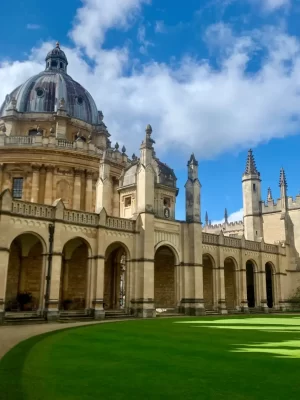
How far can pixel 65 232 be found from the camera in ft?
90.2

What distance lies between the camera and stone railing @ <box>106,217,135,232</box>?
3039 cm

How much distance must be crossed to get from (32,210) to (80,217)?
145 inches

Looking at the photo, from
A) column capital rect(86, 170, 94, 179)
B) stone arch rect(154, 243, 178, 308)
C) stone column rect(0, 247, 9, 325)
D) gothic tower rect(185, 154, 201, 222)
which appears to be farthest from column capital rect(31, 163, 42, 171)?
stone column rect(0, 247, 9, 325)

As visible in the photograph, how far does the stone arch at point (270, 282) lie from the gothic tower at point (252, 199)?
Answer: 547cm

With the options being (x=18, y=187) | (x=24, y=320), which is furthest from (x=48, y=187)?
(x=24, y=320)

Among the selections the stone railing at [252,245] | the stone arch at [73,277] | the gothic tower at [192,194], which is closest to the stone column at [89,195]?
the stone arch at [73,277]

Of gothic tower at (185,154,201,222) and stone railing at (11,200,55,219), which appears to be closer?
stone railing at (11,200,55,219)

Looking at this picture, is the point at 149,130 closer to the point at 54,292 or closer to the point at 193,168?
the point at 193,168

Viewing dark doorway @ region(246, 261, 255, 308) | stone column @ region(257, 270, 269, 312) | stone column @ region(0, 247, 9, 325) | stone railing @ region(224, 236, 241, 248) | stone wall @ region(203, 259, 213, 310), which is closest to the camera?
stone column @ region(0, 247, 9, 325)

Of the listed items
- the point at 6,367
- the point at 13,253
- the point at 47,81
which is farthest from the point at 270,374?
the point at 47,81

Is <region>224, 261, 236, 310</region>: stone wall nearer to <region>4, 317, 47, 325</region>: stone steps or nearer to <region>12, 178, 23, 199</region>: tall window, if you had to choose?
<region>12, 178, 23, 199</region>: tall window

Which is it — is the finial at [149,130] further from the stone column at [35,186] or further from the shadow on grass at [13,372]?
the shadow on grass at [13,372]

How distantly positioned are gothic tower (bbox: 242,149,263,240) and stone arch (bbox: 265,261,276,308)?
215 inches

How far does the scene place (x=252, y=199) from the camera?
174 feet
